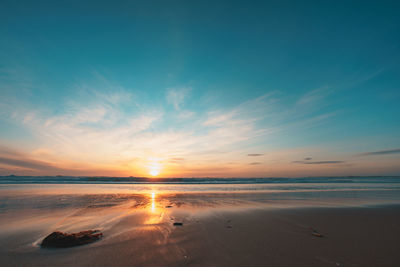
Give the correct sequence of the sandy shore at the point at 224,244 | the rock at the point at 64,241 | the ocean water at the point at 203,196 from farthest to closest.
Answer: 1. the ocean water at the point at 203,196
2. the rock at the point at 64,241
3. the sandy shore at the point at 224,244

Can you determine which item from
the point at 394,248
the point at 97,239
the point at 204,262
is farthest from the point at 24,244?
the point at 394,248

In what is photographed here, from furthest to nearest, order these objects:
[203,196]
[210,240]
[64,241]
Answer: [203,196] < [210,240] < [64,241]

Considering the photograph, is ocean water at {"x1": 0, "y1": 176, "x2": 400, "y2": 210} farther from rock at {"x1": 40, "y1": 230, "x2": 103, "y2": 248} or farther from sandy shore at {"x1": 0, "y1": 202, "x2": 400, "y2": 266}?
rock at {"x1": 40, "y1": 230, "x2": 103, "y2": 248}

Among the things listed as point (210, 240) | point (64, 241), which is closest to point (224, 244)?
point (210, 240)

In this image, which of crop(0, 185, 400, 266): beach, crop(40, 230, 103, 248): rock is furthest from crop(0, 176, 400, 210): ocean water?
crop(40, 230, 103, 248): rock

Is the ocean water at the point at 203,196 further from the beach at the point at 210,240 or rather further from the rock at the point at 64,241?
the rock at the point at 64,241

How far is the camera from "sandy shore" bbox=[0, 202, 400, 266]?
12.8 ft

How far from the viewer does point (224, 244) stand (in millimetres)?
4805

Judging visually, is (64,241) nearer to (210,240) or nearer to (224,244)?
(210,240)

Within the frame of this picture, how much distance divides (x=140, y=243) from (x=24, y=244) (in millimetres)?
2757

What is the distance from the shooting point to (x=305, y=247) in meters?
4.68

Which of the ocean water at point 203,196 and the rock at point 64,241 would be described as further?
the ocean water at point 203,196

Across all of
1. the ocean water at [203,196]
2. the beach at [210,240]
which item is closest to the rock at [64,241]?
the beach at [210,240]

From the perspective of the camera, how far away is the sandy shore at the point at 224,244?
390cm
